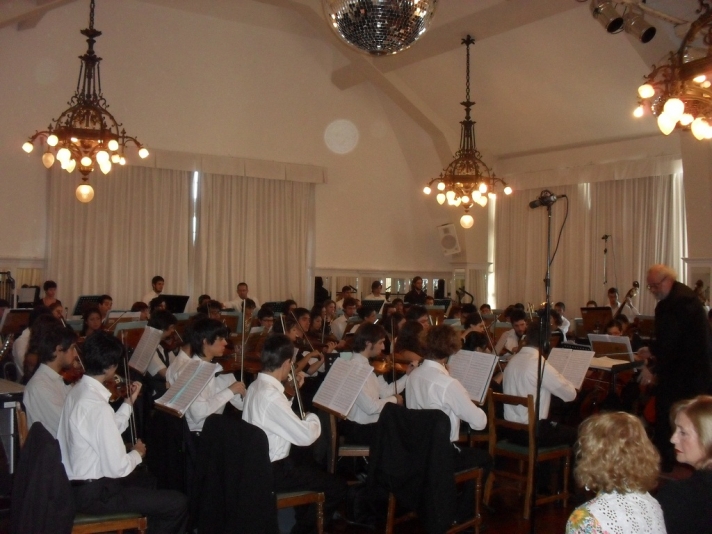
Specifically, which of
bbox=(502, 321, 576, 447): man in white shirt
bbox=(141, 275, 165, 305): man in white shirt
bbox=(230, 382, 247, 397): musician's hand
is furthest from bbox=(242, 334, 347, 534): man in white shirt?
bbox=(141, 275, 165, 305): man in white shirt

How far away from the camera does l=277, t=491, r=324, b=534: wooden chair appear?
134 inches

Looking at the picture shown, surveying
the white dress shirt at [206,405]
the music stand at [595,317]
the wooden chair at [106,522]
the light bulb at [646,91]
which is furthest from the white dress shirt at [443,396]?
the music stand at [595,317]

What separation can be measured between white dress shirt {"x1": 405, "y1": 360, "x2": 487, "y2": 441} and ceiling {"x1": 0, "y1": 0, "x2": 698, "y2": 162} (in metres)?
5.42

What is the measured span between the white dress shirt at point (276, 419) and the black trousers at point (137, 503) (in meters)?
0.49

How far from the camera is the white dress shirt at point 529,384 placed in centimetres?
443

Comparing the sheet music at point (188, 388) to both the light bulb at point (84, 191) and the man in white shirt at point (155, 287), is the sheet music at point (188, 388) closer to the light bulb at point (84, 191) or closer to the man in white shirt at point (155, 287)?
the light bulb at point (84, 191)

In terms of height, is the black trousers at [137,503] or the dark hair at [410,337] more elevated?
the dark hair at [410,337]

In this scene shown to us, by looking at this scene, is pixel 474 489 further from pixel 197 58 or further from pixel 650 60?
pixel 197 58

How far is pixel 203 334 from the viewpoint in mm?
4344

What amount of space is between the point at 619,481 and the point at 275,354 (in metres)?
1.93

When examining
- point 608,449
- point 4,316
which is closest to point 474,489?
point 608,449

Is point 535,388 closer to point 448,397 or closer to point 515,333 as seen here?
point 448,397

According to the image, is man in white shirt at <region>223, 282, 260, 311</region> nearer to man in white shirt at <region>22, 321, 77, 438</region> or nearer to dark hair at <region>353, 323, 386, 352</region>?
dark hair at <region>353, 323, 386, 352</region>

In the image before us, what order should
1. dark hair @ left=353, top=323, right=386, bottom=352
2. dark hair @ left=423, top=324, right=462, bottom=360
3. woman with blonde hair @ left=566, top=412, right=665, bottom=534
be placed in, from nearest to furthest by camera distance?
woman with blonde hair @ left=566, top=412, right=665, bottom=534
dark hair @ left=423, top=324, right=462, bottom=360
dark hair @ left=353, top=323, right=386, bottom=352
